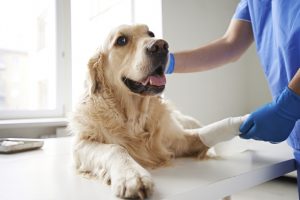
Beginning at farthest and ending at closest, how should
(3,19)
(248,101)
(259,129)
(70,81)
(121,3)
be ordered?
1. (248,101)
2. (121,3)
3. (70,81)
4. (3,19)
5. (259,129)

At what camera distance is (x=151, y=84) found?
84cm

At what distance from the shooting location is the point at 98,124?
0.82 metres

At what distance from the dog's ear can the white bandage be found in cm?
39

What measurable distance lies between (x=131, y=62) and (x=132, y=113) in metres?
0.16

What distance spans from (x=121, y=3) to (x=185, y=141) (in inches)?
84.3

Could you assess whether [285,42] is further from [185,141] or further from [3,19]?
[3,19]

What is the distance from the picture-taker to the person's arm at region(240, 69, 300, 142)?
0.71 meters

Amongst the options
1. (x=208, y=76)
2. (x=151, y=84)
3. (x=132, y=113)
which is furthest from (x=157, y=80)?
(x=208, y=76)

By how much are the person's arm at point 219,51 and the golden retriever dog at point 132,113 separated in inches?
9.1

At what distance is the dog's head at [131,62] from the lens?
2.71 feet

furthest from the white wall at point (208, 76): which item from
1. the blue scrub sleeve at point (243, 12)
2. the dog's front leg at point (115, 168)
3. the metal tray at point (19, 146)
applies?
the dog's front leg at point (115, 168)

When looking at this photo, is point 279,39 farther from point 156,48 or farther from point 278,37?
point 156,48

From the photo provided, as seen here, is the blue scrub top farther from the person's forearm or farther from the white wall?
the white wall

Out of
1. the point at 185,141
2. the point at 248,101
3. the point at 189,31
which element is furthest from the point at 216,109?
the point at 185,141
